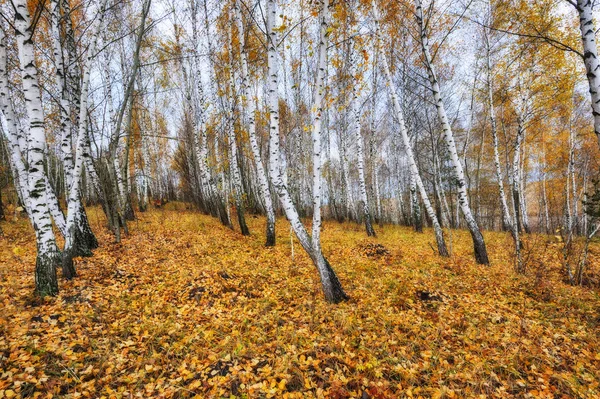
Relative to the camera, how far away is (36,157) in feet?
14.1

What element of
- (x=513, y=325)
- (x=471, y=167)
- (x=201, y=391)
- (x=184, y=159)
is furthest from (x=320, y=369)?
(x=471, y=167)

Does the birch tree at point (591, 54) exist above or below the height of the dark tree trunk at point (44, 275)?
above

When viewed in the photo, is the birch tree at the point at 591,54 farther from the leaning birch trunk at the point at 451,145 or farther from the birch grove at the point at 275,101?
the leaning birch trunk at the point at 451,145

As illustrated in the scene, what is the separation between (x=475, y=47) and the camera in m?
12.2

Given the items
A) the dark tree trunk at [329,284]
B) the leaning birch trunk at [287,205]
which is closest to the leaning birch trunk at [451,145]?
the leaning birch trunk at [287,205]

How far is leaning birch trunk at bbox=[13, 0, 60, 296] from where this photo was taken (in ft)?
13.5

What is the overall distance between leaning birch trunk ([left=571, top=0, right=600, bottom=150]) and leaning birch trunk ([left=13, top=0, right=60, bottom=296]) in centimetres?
828

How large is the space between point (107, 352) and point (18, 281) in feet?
11.1

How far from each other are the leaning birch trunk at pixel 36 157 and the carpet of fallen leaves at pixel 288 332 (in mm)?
464

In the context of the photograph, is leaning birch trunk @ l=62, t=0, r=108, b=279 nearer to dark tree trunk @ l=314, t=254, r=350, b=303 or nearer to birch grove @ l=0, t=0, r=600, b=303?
birch grove @ l=0, t=0, r=600, b=303

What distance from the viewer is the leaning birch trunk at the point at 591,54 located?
3.40m

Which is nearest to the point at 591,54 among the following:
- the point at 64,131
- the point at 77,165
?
the point at 77,165

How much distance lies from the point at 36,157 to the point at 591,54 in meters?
8.60

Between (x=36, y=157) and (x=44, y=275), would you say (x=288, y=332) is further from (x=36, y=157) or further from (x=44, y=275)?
(x=36, y=157)
